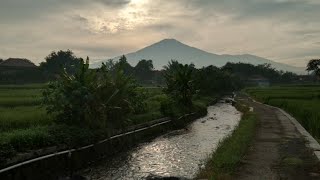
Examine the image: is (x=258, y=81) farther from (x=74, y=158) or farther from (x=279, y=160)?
(x=74, y=158)

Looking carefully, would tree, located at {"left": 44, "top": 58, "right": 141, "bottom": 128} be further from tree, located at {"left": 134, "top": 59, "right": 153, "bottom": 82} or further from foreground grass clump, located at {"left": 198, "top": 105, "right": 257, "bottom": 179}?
tree, located at {"left": 134, "top": 59, "right": 153, "bottom": 82}

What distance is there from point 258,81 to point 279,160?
12412 cm

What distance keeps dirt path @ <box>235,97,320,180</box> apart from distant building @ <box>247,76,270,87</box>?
371 ft

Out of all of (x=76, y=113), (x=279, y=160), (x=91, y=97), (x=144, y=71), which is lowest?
(x=279, y=160)

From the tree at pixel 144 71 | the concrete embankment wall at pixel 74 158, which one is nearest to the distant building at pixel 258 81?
the tree at pixel 144 71

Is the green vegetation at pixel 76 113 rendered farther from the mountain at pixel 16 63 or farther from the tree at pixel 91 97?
the mountain at pixel 16 63

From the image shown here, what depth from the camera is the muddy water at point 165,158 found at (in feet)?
45.2

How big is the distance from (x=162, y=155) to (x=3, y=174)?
27.2 feet

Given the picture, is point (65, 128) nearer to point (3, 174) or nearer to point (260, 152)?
point (3, 174)

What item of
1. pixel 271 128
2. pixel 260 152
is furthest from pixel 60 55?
pixel 260 152

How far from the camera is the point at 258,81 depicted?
134m

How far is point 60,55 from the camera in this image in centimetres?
9894

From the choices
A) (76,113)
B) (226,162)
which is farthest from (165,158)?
(226,162)

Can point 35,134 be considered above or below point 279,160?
above
